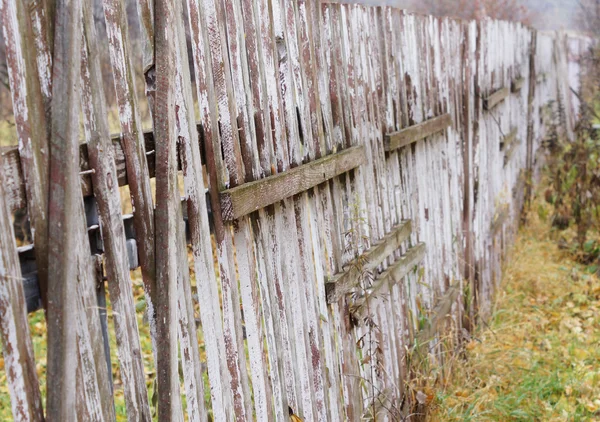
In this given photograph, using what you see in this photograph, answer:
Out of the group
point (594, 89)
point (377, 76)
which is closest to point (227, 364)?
point (377, 76)

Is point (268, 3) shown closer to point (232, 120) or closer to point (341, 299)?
point (232, 120)

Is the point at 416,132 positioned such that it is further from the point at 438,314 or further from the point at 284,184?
the point at 284,184

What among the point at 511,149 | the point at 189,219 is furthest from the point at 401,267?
the point at 511,149

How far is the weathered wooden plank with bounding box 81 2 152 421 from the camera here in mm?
1521

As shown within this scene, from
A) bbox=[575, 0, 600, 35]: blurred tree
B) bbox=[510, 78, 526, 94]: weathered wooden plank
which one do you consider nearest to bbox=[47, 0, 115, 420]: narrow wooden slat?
bbox=[510, 78, 526, 94]: weathered wooden plank

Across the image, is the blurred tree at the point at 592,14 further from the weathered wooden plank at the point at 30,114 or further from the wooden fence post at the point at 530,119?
the weathered wooden plank at the point at 30,114

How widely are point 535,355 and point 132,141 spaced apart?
367 centimetres

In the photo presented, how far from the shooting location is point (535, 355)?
453 cm

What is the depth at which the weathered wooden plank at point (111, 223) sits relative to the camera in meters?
1.52

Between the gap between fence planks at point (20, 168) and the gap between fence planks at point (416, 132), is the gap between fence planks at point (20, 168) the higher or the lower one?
the higher one

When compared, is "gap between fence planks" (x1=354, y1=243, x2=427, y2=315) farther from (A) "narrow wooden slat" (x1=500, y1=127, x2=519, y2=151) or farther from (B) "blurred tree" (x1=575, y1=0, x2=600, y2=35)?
(B) "blurred tree" (x1=575, y1=0, x2=600, y2=35)

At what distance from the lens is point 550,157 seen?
9.43 meters

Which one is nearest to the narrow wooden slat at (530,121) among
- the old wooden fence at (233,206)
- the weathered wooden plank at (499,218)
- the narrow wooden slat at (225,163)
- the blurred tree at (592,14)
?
the weathered wooden plank at (499,218)

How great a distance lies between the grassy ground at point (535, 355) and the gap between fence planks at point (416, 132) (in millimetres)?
1338
